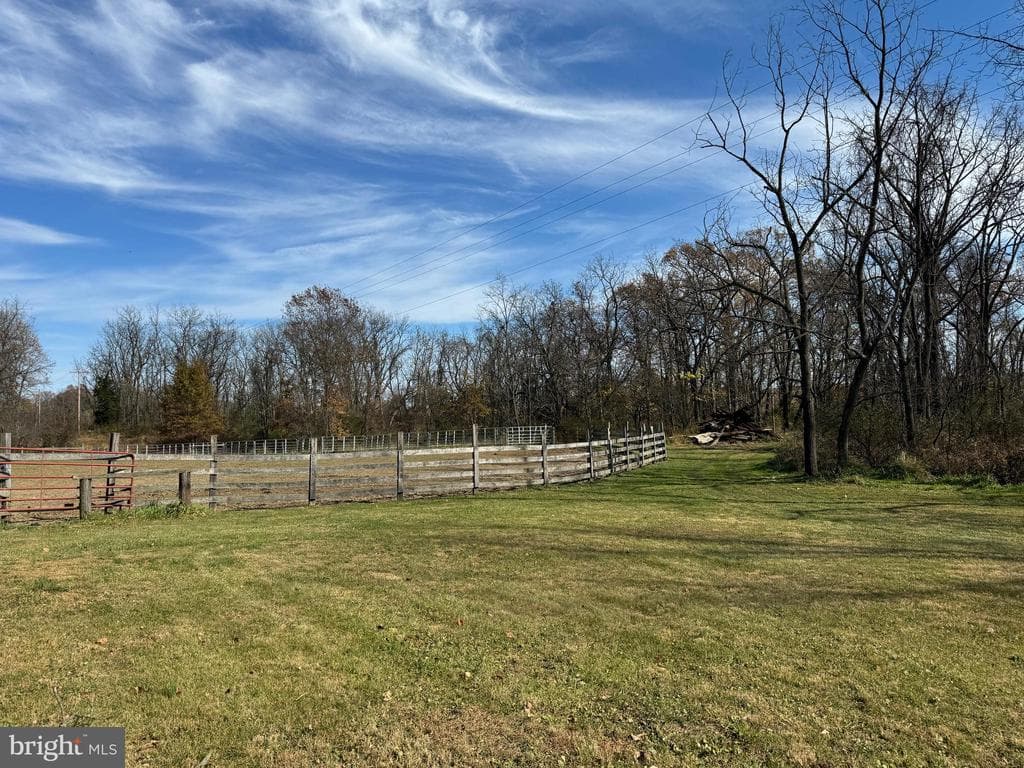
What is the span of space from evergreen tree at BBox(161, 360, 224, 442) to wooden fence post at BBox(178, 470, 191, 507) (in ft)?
174

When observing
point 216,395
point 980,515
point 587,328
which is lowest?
point 980,515

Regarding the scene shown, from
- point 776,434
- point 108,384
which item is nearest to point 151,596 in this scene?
point 776,434

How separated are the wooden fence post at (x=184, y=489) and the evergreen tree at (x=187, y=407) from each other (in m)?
53.2

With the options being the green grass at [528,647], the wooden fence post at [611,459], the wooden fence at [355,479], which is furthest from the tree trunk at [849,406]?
the green grass at [528,647]

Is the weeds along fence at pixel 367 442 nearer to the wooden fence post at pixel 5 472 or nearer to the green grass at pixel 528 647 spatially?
the wooden fence post at pixel 5 472

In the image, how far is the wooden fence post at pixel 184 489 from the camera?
12.3 metres

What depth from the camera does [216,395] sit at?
67.7m

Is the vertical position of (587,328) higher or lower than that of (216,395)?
higher

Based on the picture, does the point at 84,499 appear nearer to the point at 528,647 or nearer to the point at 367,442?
the point at 528,647

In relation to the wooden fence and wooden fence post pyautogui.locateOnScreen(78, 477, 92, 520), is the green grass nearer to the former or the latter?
wooden fence post pyautogui.locateOnScreen(78, 477, 92, 520)

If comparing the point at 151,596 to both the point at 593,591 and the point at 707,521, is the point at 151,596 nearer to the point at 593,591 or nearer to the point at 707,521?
the point at 593,591

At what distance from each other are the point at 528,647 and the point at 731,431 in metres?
35.2

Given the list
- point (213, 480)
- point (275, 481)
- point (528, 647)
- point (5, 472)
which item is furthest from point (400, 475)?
point (528, 647)

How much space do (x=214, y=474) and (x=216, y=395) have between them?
60.8 meters
